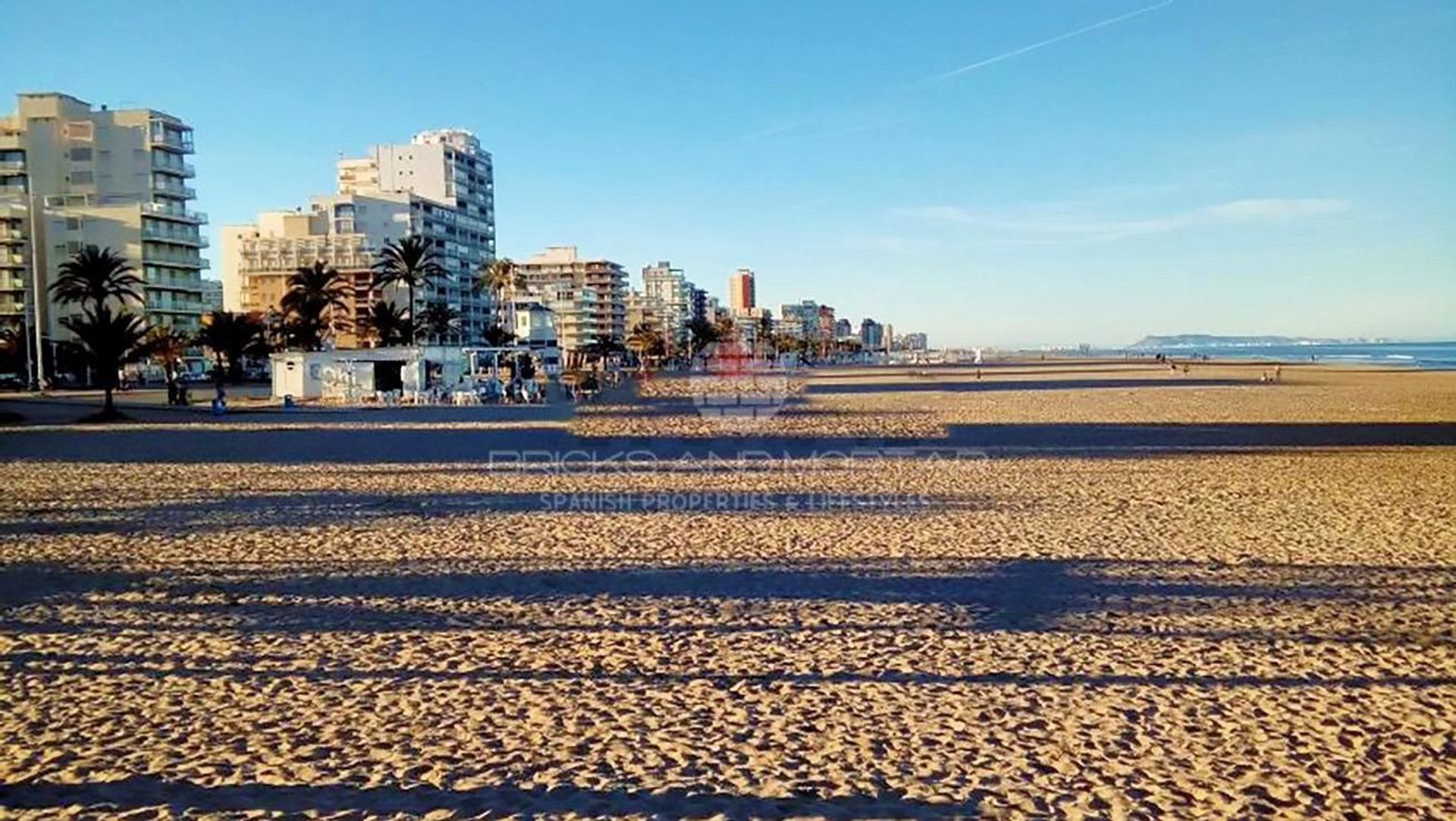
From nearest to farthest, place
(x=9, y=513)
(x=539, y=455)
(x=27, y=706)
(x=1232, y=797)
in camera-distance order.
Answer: (x=1232, y=797) < (x=27, y=706) < (x=9, y=513) < (x=539, y=455)

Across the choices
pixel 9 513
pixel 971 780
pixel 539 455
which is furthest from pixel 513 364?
pixel 971 780

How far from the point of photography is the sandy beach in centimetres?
449

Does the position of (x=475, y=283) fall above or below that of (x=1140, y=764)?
above

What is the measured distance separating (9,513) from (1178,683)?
14.2 metres

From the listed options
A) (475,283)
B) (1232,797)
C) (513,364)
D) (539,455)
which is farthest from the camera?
(475,283)

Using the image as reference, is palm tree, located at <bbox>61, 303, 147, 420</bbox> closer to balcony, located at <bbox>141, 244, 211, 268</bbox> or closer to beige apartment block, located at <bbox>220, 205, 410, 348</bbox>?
balcony, located at <bbox>141, 244, 211, 268</bbox>

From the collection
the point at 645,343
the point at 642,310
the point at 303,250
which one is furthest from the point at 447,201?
the point at 642,310

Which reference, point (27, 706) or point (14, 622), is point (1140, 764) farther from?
point (14, 622)

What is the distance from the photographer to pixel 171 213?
236 feet

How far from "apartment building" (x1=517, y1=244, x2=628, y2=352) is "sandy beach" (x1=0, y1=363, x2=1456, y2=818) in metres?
120

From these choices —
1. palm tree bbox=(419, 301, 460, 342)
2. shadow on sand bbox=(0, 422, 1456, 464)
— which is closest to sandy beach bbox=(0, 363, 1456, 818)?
shadow on sand bbox=(0, 422, 1456, 464)

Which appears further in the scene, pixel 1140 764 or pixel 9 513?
pixel 9 513

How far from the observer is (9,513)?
12719 millimetres

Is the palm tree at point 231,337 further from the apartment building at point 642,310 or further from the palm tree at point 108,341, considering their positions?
the apartment building at point 642,310
